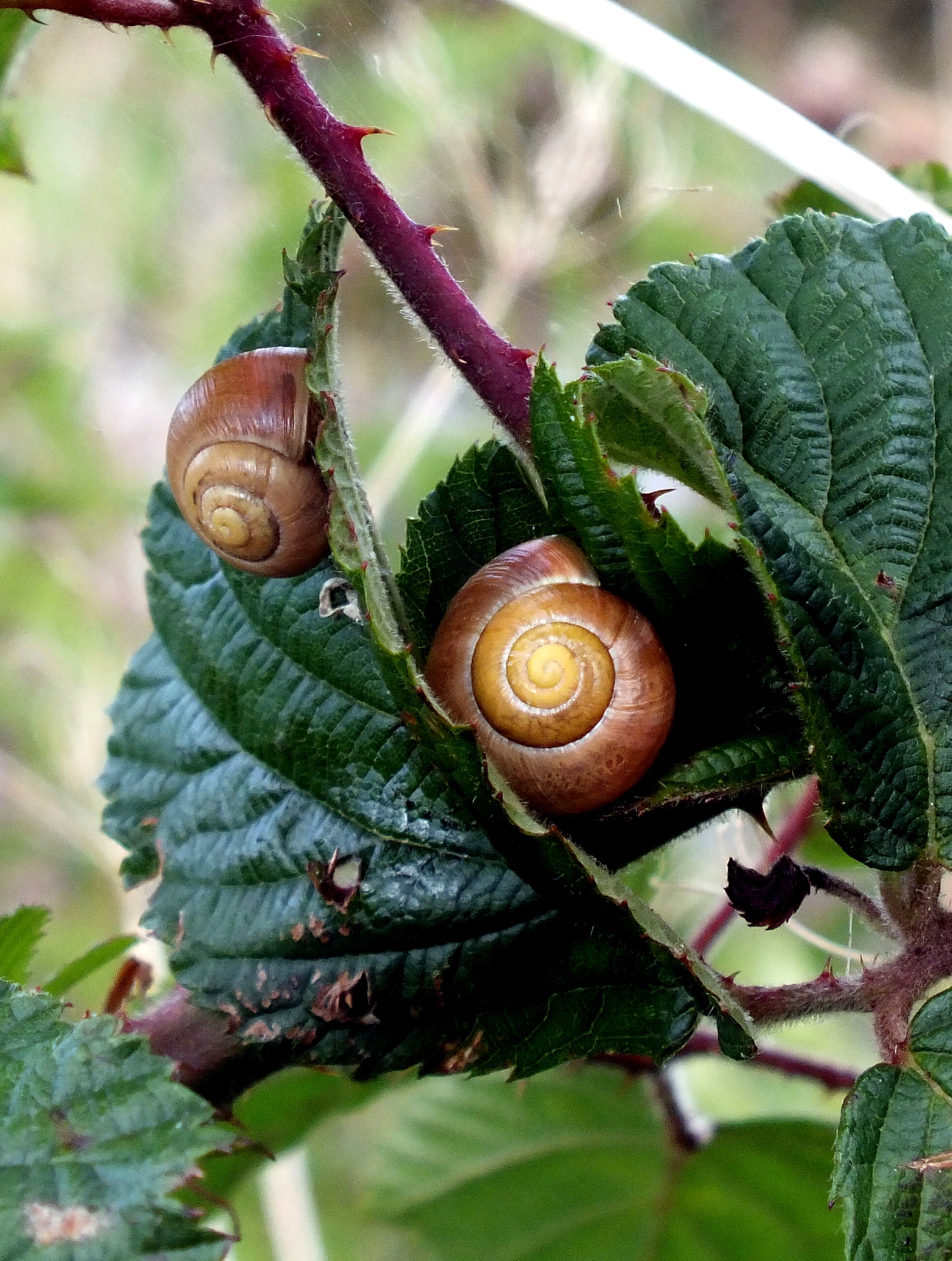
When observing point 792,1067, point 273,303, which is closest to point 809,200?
point 792,1067

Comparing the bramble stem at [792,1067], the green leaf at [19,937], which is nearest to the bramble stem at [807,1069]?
the bramble stem at [792,1067]

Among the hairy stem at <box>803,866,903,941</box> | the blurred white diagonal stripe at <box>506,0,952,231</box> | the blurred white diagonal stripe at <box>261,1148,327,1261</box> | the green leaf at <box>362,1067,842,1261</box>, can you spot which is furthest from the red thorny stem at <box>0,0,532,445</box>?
the blurred white diagonal stripe at <box>261,1148,327,1261</box>

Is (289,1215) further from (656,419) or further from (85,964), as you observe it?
(656,419)

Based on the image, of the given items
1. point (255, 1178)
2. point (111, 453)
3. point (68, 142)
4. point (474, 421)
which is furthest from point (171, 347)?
point (255, 1178)

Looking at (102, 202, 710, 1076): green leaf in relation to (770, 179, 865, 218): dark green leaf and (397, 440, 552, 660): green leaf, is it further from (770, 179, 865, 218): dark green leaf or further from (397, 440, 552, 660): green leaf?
(770, 179, 865, 218): dark green leaf

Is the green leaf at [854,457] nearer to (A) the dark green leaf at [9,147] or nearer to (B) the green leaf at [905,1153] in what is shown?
(B) the green leaf at [905,1153]
